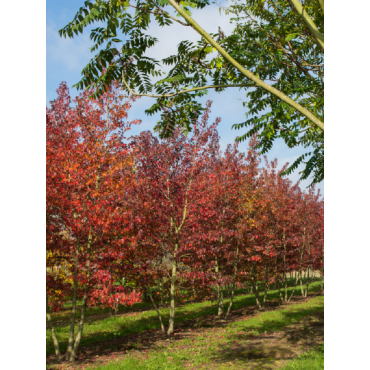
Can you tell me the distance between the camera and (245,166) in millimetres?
13234

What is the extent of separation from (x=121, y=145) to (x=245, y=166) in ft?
21.7

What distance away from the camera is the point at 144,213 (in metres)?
9.15

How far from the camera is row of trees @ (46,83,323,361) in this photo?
22.6 feet

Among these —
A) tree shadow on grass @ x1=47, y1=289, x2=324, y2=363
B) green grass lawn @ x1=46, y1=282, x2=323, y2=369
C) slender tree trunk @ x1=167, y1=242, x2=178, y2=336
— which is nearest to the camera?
tree shadow on grass @ x1=47, y1=289, x2=324, y2=363

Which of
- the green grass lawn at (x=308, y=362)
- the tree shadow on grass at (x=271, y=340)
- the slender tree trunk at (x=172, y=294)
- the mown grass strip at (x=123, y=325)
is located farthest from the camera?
the slender tree trunk at (x=172, y=294)

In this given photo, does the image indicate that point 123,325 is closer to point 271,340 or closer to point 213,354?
point 213,354

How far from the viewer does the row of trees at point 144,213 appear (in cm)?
689

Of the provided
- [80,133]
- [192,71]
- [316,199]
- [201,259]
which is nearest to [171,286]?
[201,259]

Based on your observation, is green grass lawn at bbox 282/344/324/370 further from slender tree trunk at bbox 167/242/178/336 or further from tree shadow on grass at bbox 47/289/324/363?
slender tree trunk at bbox 167/242/178/336

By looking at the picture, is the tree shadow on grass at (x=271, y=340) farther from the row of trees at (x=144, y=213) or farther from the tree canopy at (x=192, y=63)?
the tree canopy at (x=192, y=63)

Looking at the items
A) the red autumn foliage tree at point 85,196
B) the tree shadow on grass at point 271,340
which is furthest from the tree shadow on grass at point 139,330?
the red autumn foliage tree at point 85,196

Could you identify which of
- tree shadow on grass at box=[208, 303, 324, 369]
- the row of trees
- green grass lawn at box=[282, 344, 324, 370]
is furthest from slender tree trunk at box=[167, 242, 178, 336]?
green grass lawn at box=[282, 344, 324, 370]
